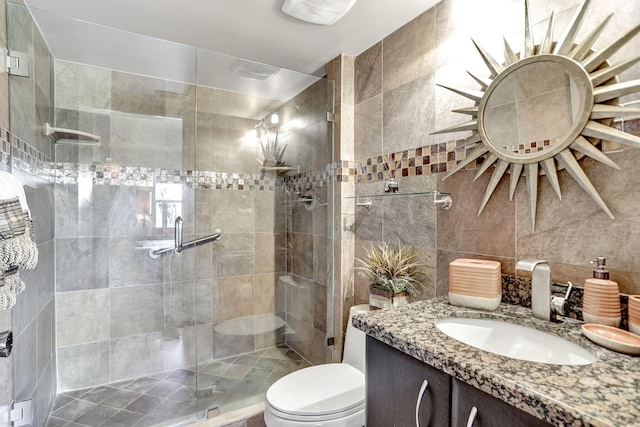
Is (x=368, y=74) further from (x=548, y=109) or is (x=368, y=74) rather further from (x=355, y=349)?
(x=355, y=349)

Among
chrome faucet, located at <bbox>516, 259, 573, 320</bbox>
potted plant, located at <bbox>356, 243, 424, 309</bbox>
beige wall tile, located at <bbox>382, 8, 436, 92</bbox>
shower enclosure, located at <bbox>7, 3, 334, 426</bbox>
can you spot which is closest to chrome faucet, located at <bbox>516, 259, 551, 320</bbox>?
chrome faucet, located at <bbox>516, 259, 573, 320</bbox>

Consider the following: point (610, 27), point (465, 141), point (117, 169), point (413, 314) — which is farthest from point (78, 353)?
point (610, 27)

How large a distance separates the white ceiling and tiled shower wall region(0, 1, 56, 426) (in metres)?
0.21

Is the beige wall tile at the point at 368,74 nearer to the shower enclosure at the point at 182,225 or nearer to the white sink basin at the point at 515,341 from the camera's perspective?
the shower enclosure at the point at 182,225

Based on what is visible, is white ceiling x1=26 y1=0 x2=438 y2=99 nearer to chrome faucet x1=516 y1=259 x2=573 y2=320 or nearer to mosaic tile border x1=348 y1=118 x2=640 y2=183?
mosaic tile border x1=348 y1=118 x2=640 y2=183

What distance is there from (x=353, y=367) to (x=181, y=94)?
6.98 feet

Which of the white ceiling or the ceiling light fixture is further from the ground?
the white ceiling

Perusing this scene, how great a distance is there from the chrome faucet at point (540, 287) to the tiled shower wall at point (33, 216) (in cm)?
199

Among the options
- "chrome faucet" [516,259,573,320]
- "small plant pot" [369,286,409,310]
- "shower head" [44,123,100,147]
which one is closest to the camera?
"chrome faucet" [516,259,573,320]

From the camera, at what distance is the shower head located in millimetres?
1933

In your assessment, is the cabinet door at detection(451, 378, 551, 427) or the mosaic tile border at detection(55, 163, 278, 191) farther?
the mosaic tile border at detection(55, 163, 278, 191)

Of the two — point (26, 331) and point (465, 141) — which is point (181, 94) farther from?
point (465, 141)

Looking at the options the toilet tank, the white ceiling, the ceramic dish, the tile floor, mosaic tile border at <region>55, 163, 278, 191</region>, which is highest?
the white ceiling

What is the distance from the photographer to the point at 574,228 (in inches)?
42.4
